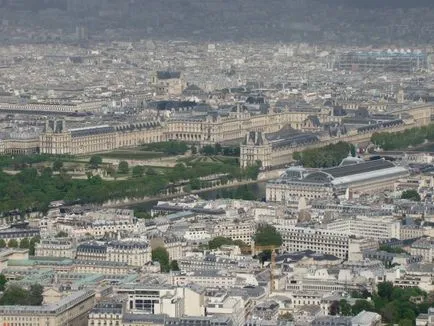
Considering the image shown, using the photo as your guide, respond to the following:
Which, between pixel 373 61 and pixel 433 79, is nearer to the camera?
pixel 433 79

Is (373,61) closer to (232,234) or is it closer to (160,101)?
(160,101)

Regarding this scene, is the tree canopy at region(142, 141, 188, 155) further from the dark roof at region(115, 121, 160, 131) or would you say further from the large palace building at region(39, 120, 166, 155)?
the dark roof at region(115, 121, 160, 131)

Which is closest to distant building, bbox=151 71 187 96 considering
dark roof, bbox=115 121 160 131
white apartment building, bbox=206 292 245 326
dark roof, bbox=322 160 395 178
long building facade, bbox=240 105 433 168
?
dark roof, bbox=115 121 160 131

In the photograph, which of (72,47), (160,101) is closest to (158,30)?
(72,47)

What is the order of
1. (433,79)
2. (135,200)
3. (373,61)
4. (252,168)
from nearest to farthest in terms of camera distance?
(135,200), (252,168), (433,79), (373,61)

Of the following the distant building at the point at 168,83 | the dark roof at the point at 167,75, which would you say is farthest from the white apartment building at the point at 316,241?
the dark roof at the point at 167,75

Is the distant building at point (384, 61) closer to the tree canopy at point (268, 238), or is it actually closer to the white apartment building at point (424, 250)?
the tree canopy at point (268, 238)
